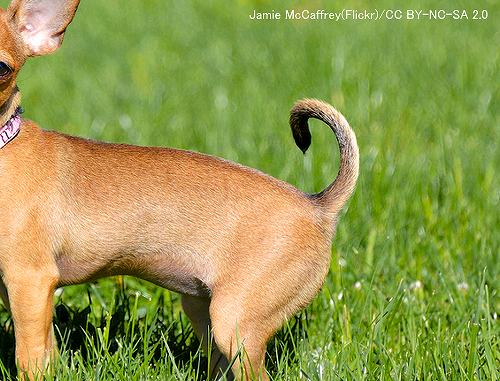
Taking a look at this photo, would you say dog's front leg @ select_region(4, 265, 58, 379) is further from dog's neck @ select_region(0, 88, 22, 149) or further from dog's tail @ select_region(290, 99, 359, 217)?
dog's tail @ select_region(290, 99, 359, 217)

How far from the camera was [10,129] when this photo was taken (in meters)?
3.98

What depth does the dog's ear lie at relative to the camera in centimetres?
418

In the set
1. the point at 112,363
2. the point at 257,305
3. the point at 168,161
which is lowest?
the point at 112,363

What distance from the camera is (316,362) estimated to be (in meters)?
4.15

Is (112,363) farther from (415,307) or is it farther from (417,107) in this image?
(417,107)

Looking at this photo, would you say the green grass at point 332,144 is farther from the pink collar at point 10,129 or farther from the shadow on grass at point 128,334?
the pink collar at point 10,129

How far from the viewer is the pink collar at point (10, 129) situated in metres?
3.94

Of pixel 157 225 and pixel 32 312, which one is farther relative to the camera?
pixel 157 225

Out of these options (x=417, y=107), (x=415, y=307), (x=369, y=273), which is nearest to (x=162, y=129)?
(x=417, y=107)

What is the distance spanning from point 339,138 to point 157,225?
0.88 meters

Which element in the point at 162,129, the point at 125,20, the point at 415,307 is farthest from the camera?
the point at 125,20

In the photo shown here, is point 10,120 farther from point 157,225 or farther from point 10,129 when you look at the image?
point 157,225

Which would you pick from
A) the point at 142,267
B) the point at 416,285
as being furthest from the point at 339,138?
the point at 416,285

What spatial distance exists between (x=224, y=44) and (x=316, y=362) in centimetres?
616
